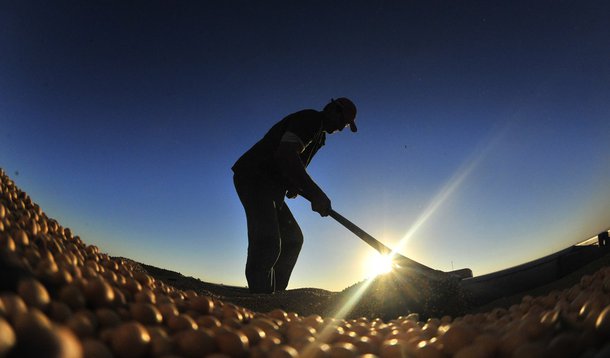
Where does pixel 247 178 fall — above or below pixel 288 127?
below

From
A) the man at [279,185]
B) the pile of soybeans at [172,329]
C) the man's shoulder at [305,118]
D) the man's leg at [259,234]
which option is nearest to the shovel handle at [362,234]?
the man at [279,185]

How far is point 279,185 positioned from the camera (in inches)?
168

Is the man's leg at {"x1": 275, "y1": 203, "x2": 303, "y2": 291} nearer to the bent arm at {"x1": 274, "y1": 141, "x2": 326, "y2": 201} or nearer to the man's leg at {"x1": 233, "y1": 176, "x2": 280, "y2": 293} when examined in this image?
the man's leg at {"x1": 233, "y1": 176, "x2": 280, "y2": 293}

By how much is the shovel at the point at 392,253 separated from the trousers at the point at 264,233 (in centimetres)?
53

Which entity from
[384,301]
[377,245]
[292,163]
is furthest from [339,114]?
[384,301]

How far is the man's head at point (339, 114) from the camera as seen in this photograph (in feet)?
14.6

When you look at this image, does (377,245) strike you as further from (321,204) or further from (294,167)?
(294,167)

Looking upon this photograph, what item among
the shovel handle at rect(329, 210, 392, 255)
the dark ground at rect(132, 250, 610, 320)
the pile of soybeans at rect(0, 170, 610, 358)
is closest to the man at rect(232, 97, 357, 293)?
the shovel handle at rect(329, 210, 392, 255)

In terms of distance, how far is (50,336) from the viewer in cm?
97

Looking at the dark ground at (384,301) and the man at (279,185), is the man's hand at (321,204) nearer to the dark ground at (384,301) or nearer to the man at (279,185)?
the man at (279,185)

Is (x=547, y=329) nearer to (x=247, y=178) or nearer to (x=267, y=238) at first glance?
(x=267, y=238)

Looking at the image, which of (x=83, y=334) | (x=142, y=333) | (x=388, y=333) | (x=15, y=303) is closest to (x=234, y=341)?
(x=142, y=333)

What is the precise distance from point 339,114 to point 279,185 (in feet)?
3.03

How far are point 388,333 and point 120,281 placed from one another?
46.0 inches
